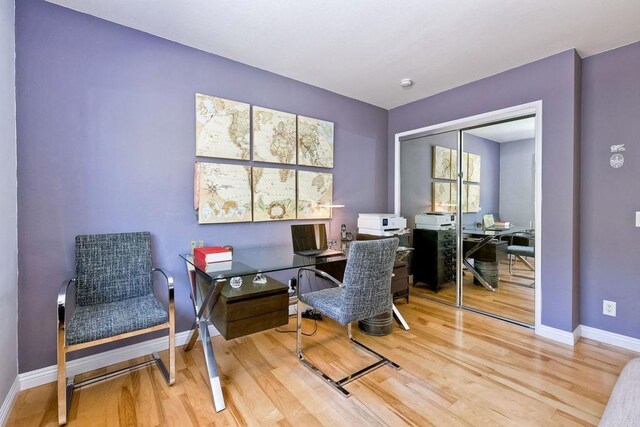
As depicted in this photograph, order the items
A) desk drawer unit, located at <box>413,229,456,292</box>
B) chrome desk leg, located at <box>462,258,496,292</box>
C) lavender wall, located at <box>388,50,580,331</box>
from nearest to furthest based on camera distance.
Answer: lavender wall, located at <box>388,50,580,331</box>, chrome desk leg, located at <box>462,258,496,292</box>, desk drawer unit, located at <box>413,229,456,292</box>

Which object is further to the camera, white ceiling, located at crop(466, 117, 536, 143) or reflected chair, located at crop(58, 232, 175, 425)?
white ceiling, located at crop(466, 117, 536, 143)

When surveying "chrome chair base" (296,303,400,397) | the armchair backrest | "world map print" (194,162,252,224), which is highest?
"world map print" (194,162,252,224)

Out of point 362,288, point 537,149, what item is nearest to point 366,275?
point 362,288

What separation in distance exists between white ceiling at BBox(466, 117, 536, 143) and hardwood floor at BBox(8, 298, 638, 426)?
1.92m

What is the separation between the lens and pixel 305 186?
10.3 feet

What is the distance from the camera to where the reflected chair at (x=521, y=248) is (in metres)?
2.88

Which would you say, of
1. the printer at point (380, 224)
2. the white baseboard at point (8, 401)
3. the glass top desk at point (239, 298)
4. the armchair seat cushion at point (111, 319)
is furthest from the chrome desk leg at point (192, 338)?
the printer at point (380, 224)

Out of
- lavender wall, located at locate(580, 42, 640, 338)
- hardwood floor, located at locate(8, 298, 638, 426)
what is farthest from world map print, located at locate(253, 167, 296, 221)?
lavender wall, located at locate(580, 42, 640, 338)

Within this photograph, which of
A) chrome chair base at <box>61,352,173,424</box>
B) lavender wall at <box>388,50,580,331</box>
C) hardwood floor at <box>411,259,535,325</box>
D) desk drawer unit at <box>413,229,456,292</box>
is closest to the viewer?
chrome chair base at <box>61,352,173,424</box>

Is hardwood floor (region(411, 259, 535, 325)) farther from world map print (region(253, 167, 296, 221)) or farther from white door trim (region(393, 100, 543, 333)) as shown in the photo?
world map print (region(253, 167, 296, 221))

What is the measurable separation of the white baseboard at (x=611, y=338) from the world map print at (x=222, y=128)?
3.41 metres

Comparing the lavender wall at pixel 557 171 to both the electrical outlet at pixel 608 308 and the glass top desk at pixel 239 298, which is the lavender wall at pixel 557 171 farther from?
the glass top desk at pixel 239 298

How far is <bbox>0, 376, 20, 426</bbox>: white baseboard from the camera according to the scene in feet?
5.20

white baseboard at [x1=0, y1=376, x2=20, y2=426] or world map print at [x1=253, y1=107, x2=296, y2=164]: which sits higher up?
world map print at [x1=253, y1=107, x2=296, y2=164]
